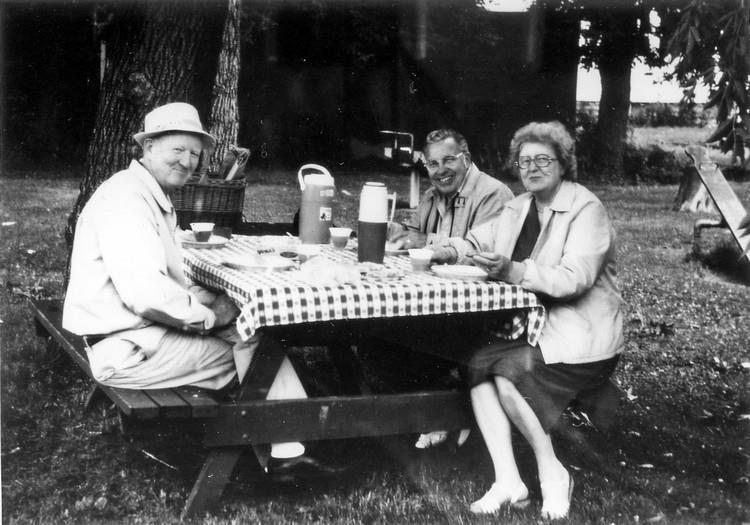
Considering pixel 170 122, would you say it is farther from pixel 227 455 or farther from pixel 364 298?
pixel 227 455

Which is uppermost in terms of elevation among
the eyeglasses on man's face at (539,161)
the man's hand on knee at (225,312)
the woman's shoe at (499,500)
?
the eyeglasses on man's face at (539,161)

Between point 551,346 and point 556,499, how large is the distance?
0.56 m

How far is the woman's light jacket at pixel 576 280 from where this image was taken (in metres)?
3.13

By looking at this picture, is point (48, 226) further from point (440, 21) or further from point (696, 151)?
point (440, 21)

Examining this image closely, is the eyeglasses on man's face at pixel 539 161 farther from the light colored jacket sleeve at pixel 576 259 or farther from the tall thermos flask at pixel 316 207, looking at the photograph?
the tall thermos flask at pixel 316 207

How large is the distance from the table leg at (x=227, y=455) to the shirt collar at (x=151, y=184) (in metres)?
0.65

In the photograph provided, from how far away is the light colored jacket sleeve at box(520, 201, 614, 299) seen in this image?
3.09 meters

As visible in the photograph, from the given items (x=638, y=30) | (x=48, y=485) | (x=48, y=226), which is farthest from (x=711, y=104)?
(x=638, y=30)

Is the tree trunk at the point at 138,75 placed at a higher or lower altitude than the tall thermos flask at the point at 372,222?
higher

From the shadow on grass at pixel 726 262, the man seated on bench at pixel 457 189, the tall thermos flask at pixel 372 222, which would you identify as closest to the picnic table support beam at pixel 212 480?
the tall thermos flask at pixel 372 222

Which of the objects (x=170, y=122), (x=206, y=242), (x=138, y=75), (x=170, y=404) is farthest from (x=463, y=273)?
(x=138, y=75)

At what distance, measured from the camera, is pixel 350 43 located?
14820 millimetres

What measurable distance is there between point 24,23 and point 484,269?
13.8 metres

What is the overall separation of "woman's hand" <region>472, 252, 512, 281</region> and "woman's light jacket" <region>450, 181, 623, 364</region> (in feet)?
0.23
